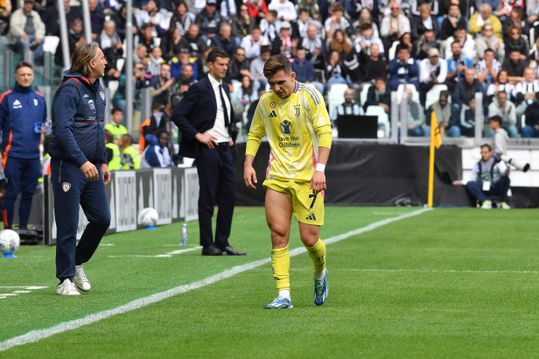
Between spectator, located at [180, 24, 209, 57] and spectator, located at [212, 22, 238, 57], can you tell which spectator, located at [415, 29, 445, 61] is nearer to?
spectator, located at [212, 22, 238, 57]

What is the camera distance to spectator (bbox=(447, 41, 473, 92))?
31.0 meters

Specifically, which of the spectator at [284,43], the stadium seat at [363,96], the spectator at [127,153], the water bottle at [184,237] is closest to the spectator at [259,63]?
the spectator at [284,43]

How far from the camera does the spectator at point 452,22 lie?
33219mm

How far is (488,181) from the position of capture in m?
28.7

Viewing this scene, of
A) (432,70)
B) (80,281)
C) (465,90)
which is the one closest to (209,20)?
(432,70)

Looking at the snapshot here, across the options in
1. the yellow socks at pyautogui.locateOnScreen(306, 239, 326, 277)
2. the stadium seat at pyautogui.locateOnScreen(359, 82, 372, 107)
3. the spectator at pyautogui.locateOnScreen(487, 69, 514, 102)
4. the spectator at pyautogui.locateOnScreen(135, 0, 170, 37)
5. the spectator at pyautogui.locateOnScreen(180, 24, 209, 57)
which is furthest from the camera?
the spectator at pyautogui.locateOnScreen(135, 0, 170, 37)

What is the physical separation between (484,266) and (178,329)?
5.77 m

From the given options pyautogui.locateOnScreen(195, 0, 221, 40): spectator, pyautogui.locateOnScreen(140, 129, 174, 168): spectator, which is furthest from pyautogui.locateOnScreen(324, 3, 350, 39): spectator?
pyautogui.locateOnScreen(140, 129, 174, 168): spectator

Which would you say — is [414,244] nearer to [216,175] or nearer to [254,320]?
[216,175]

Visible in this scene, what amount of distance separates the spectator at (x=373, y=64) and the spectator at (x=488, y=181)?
3.93 m

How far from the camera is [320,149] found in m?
9.96

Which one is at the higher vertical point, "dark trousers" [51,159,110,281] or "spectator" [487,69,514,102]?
"spectator" [487,69,514,102]

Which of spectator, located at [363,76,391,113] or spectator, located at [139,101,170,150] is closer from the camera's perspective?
spectator, located at [139,101,170,150]

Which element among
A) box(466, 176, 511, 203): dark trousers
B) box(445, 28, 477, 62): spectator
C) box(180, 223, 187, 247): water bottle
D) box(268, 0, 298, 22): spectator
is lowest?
box(466, 176, 511, 203): dark trousers
